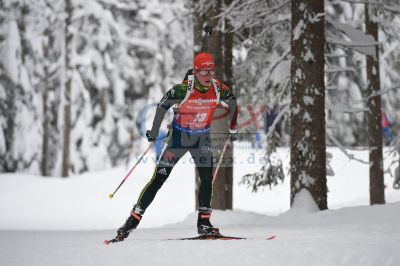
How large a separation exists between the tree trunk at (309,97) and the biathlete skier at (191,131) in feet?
7.13

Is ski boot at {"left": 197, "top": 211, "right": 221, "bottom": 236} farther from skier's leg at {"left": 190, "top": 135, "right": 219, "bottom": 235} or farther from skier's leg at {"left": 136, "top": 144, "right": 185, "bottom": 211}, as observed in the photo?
skier's leg at {"left": 136, "top": 144, "right": 185, "bottom": 211}

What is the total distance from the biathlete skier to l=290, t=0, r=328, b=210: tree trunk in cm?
217

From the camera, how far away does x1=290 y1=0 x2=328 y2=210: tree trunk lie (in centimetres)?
855

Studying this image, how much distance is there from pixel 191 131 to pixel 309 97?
258 centimetres

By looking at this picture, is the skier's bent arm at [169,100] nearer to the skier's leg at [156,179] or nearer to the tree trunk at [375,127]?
the skier's leg at [156,179]

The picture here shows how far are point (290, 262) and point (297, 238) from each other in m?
1.16

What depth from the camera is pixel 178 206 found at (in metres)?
19.7

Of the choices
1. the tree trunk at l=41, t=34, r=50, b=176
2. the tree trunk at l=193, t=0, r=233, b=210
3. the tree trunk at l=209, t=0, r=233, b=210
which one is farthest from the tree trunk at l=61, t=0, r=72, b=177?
the tree trunk at l=209, t=0, r=233, b=210

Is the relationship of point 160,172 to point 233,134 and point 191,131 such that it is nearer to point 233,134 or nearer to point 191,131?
point 191,131

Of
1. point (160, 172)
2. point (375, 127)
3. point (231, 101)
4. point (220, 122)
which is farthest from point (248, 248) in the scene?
point (375, 127)

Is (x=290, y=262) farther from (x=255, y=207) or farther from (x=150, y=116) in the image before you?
(x=150, y=116)

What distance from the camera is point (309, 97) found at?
853 centimetres

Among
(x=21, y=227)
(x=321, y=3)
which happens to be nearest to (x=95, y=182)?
(x=21, y=227)

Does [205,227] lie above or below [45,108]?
below
